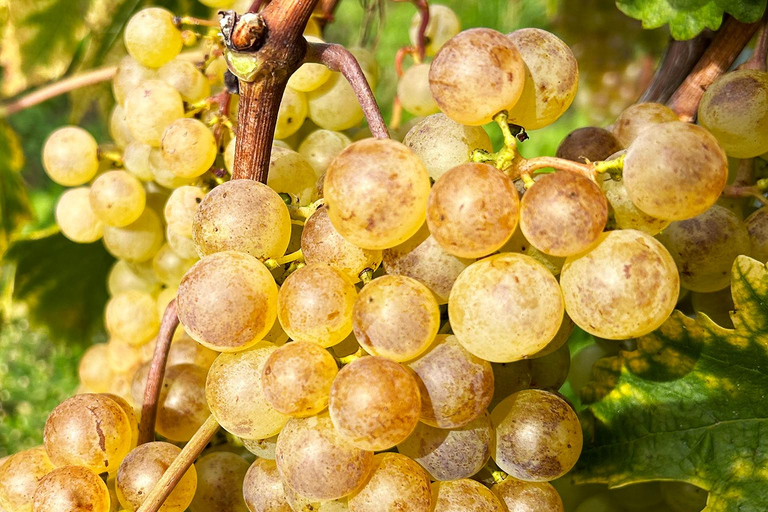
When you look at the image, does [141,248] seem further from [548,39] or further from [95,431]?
[548,39]

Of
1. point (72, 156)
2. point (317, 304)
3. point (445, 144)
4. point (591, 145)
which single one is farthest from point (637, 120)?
point (72, 156)

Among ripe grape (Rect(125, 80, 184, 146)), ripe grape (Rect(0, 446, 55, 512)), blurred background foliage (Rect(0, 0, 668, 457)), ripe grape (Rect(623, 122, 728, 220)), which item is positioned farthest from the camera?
blurred background foliage (Rect(0, 0, 668, 457))

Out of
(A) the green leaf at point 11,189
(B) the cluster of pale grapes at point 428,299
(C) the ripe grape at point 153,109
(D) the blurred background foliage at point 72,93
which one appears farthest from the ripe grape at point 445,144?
(A) the green leaf at point 11,189

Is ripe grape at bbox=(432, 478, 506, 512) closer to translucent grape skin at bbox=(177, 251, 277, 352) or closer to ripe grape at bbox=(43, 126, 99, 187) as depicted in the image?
translucent grape skin at bbox=(177, 251, 277, 352)

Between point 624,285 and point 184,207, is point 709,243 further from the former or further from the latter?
point 184,207

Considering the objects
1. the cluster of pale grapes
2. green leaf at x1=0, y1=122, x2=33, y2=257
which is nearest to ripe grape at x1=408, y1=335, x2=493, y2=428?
the cluster of pale grapes

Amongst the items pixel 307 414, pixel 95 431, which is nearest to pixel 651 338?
pixel 307 414

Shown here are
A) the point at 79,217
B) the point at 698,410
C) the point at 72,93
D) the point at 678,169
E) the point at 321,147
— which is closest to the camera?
the point at 678,169
